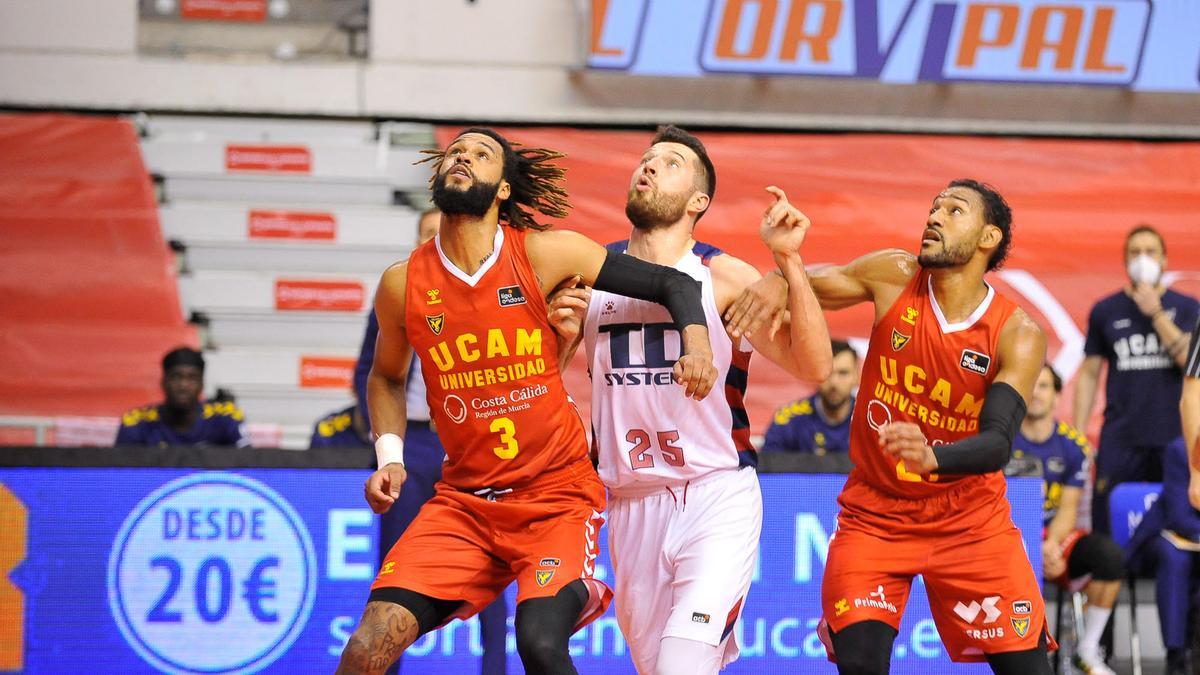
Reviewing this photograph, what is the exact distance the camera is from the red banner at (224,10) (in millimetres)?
11828

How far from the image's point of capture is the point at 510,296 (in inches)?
198

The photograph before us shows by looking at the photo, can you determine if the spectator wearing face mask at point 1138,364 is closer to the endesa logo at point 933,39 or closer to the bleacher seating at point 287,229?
the endesa logo at point 933,39

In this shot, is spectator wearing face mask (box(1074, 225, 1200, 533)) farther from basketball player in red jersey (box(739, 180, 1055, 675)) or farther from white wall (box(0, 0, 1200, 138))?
basketball player in red jersey (box(739, 180, 1055, 675))

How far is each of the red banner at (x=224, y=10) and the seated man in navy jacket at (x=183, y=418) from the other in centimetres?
420

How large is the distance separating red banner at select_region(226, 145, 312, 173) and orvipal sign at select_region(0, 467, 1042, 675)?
505 cm

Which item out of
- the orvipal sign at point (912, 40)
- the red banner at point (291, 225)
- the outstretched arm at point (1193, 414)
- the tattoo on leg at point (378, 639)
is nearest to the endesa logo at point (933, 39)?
the orvipal sign at point (912, 40)

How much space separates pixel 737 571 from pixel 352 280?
22.9 feet

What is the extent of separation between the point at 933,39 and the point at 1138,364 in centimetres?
356

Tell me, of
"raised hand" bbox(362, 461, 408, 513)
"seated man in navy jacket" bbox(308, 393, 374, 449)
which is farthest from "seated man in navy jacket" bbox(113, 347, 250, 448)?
"raised hand" bbox(362, 461, 408, 513)

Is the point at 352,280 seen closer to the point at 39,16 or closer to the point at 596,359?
the point at 39,16

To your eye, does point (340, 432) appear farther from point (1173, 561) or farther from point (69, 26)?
point (69, 26)

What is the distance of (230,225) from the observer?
11.5m

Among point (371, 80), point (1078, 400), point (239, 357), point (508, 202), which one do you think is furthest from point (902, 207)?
point (508, 202)

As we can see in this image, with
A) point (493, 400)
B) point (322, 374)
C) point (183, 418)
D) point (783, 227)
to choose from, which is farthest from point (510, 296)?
point (322, 374)
